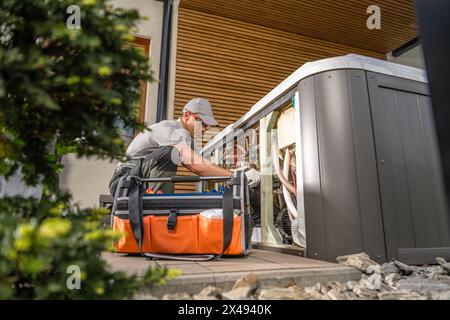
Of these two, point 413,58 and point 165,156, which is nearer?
point 165,156

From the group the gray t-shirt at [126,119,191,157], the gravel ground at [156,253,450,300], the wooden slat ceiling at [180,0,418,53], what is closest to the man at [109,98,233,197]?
the gray t-shirt at [126,119,191,157]

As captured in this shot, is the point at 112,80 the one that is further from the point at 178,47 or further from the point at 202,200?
the point at 178,47

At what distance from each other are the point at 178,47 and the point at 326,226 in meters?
3.91

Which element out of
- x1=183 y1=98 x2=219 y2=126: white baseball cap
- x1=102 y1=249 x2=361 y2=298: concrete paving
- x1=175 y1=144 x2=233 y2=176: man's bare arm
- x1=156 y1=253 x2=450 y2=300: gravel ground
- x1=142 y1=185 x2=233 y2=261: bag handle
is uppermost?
x1=183 y1=98 x2=219 y2=126: white baseball cap

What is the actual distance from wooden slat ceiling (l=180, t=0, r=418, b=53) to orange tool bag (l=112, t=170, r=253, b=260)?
400 cm

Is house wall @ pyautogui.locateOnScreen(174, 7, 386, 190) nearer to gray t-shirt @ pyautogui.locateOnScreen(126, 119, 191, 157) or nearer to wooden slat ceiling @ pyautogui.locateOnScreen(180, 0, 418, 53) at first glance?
wooden slat ceiling @ pyautogui.locateOnScreen(180, 0, 418, 53)

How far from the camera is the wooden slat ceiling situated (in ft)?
16.4

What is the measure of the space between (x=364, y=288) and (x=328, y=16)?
197 inches

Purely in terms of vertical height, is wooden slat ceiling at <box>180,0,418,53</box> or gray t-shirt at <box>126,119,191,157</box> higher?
wooden slat ceiling at <box>180,0,418,53</box>

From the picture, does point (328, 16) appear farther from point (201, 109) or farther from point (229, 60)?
point (201, 109)

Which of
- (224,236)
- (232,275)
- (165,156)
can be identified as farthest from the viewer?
(165,156)

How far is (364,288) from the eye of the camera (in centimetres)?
136

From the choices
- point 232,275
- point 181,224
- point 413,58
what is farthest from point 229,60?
point 232,275

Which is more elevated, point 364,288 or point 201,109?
point 201,109
